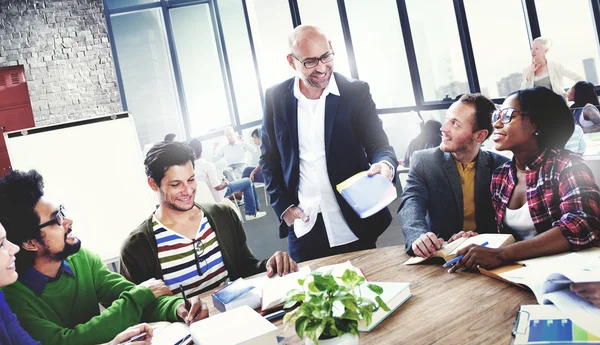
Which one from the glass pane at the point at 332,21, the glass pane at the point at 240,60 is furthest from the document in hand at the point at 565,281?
the glass pane at the point at 240,60

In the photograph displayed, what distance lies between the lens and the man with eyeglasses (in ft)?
7.18

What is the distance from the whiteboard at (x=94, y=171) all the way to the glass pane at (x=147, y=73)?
4.99 metres

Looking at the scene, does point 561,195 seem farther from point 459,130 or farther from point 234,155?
point 234,155

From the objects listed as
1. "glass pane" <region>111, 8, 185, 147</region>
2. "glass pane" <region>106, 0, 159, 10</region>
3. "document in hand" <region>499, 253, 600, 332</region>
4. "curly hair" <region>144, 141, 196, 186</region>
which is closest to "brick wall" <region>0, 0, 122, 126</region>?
"glass pane" <region>106, 0, 159, 10</region>

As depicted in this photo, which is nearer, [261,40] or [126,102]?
[126,102]

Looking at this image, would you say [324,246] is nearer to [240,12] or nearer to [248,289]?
[248,289]

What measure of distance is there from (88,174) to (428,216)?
6.45 feet

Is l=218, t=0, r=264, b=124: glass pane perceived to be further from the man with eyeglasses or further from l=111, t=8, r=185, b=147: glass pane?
the man with eyeglasses

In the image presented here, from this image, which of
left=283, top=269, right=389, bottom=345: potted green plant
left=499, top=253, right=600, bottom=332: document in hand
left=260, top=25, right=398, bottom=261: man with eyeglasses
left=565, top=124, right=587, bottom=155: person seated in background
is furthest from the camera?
left=565, top=124, right=587, bottom=155: person seated in background

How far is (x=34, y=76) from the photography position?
6254mm

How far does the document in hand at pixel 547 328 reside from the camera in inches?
38.0

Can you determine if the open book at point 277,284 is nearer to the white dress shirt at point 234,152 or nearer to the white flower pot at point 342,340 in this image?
the white flower pot at point 342,340

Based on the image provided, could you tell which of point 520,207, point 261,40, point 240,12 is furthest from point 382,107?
point 520,207

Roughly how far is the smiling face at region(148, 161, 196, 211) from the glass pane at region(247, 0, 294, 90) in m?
6.29
